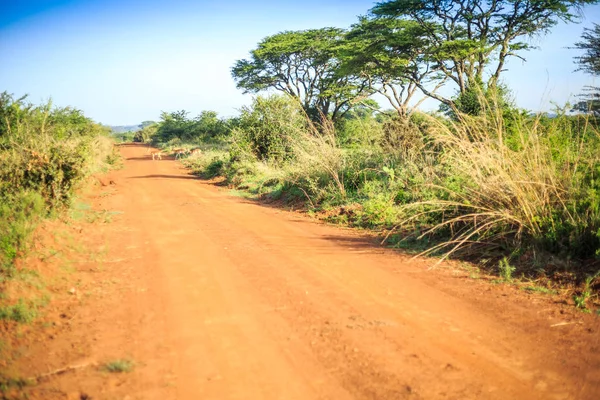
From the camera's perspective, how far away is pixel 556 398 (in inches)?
95.0

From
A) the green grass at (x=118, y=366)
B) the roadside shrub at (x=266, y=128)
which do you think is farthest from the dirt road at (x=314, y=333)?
the roadside shrub at (x=266, y=128)

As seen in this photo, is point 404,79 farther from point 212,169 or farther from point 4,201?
point 4,201

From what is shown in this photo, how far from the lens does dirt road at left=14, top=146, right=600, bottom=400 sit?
2539 millimetres

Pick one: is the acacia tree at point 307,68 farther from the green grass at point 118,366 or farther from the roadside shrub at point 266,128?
the green grass at point 118,366

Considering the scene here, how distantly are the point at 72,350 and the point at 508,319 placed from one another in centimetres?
342

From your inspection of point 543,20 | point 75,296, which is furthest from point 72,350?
point 543,20

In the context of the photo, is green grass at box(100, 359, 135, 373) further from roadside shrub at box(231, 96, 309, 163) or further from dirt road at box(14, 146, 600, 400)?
roadside shrub at box(231, 96, 309, 163)

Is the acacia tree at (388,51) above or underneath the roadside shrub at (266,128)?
above

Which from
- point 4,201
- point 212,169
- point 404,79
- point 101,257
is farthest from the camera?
point 404,79

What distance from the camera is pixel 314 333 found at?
125 inches

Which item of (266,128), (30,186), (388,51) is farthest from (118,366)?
(388,51)

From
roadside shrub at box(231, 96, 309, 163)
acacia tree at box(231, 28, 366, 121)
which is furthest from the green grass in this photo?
acacia tree at box(231, 28, 366, 121)

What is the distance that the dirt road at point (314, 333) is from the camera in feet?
8.33

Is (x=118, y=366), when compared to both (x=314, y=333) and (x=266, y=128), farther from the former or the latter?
(x=266, y=128)
